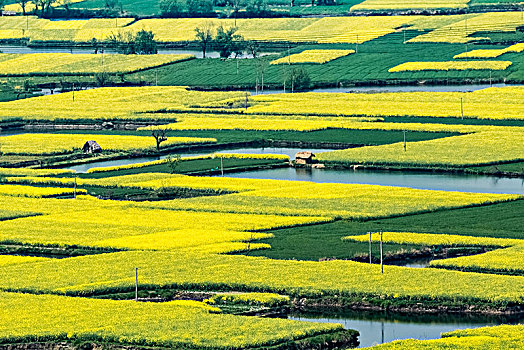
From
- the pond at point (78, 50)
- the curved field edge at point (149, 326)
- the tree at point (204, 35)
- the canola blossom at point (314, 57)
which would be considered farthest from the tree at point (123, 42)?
the curved field edge at point (149, 326)

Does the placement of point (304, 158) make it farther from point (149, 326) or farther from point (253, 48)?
point (253, 48)

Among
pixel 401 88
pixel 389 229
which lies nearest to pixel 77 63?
pixel 401 88

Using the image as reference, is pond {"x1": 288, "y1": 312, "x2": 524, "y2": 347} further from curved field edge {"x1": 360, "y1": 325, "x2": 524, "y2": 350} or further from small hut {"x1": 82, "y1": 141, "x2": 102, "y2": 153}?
small hut {"x1": 82, "y1": 141, "x2": 102, "y2": 153}

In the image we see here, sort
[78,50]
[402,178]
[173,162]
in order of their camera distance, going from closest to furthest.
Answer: [402,178]
[173,162]
[78,50]

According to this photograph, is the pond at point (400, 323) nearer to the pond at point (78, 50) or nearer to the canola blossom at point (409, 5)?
the pond at point (78, 50)

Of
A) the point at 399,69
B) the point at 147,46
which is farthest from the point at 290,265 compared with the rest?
the point at 147,46
